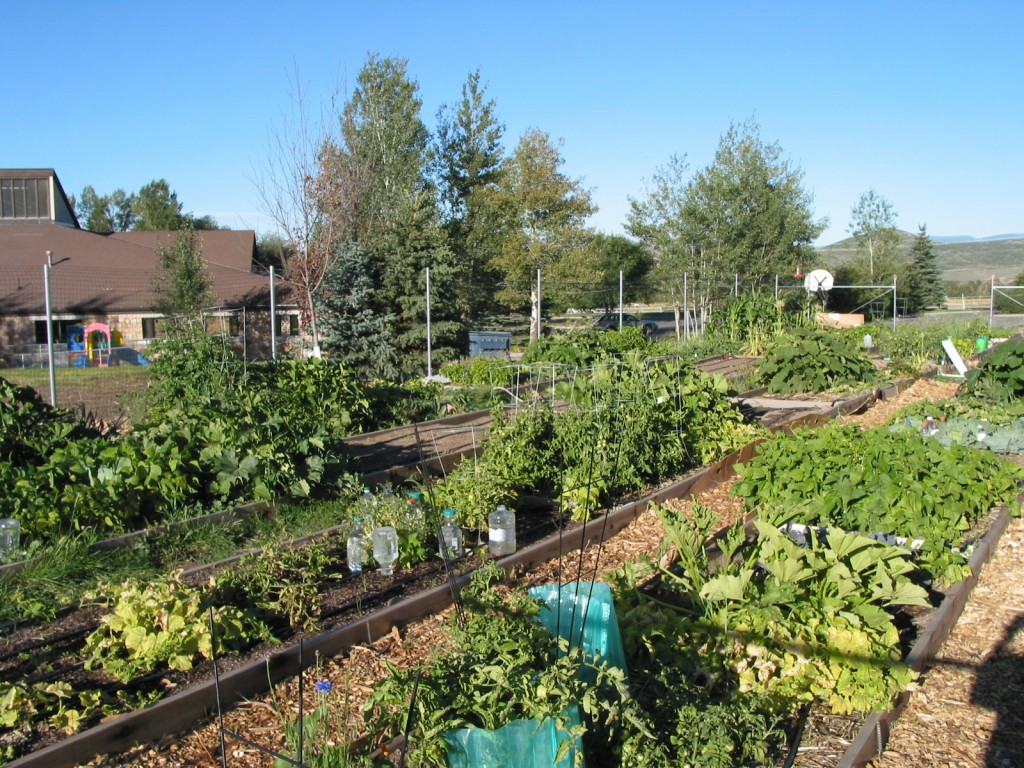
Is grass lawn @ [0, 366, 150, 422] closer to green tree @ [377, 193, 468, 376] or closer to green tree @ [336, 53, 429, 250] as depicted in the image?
green tree @ [377, 193, 468, 376]

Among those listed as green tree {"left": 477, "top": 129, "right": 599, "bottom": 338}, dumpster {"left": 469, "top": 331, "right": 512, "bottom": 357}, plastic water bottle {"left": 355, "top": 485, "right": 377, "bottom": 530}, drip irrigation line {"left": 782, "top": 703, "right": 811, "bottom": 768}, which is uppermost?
green tree {"left": 477, "top": 129, "right": 599, "bottom": 338}

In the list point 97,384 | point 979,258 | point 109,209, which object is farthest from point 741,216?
point 979,258

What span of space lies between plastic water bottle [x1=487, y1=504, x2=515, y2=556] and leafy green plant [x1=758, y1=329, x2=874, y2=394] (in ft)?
30.9

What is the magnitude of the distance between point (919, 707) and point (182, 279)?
2455 cm

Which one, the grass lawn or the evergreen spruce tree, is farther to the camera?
the evergreen spruce tree

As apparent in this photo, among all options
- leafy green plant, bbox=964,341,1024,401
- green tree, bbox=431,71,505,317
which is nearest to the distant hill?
green tree, bbox=431,71,505,317

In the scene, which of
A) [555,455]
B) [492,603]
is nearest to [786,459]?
[555,455]

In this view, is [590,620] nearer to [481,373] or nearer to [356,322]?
[481,373]

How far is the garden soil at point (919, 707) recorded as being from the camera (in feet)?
11.4

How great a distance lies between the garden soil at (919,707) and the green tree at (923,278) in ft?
135

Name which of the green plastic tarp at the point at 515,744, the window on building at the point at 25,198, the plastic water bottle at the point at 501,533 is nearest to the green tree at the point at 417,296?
the plastic water bottle at the point at 501,533

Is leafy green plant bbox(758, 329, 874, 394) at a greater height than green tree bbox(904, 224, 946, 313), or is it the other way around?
green tree bbox(904, 224, 946, 313)

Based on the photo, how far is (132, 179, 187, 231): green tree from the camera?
47.6 metres

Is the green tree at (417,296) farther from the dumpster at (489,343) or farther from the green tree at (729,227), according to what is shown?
the green tree at (729,227)
